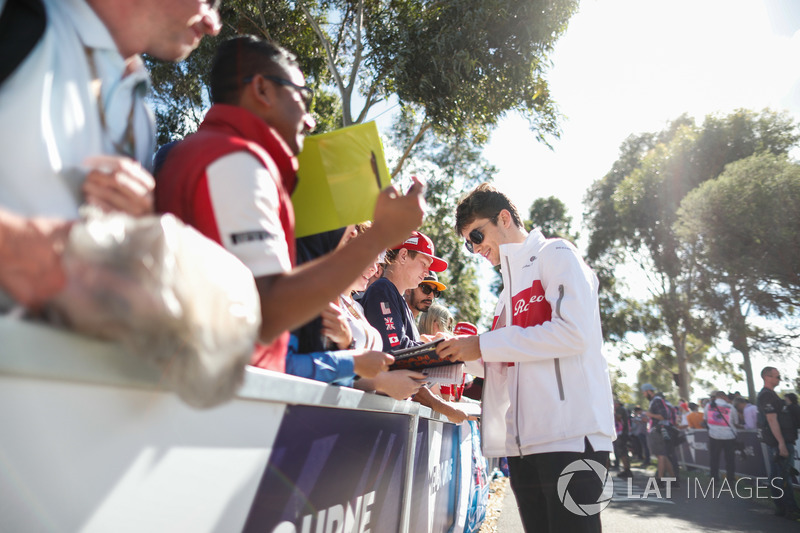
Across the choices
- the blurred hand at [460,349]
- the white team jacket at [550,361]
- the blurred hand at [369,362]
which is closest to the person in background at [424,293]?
the white team jacket at [550,361]

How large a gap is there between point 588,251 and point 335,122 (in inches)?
849

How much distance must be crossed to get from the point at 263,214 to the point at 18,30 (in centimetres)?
50

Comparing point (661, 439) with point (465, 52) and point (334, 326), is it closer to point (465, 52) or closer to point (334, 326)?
point (465, 52)

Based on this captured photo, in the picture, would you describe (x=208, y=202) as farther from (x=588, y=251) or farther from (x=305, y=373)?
(x=588, y=251)

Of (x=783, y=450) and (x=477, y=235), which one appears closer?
(x=477, y=235)

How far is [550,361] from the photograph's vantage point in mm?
2643

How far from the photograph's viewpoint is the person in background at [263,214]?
3.57 ft

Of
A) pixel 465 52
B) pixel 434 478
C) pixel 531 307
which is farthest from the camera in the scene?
pixel 465 52

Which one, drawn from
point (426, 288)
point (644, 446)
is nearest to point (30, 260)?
point (426, 288)

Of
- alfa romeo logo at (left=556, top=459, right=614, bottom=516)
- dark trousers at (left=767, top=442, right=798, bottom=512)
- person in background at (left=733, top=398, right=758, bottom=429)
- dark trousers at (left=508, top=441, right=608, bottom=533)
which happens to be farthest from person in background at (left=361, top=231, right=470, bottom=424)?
person in background at (left=733, top=398, right=758, bottom=429)

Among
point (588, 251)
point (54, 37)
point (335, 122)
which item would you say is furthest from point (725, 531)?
point (588, 251)

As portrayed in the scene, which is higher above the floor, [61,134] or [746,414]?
[746,414]

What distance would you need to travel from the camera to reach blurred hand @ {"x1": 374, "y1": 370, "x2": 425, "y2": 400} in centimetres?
242

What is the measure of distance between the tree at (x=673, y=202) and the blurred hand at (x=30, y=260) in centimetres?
2564
